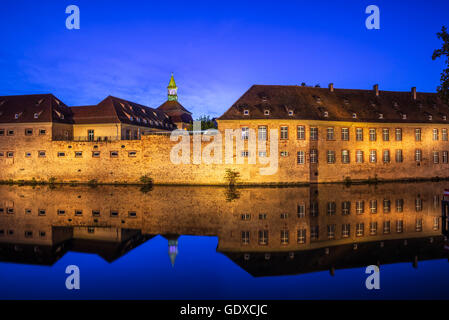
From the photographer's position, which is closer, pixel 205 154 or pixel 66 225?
pixel 66 225

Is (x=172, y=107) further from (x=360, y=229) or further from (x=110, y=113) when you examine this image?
(x=360, y=229)

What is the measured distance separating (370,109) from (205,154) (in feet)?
59.0

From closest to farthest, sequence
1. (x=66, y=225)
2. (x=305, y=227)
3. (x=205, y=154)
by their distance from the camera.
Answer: (x=305, y=227) → (x=66, y=225) → (x=205, y=154)

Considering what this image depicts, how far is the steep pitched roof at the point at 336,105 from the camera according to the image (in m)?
30.8

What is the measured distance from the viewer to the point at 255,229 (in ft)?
40.0

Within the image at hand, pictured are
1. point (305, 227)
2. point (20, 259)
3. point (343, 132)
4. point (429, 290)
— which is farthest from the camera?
point (343, 132)

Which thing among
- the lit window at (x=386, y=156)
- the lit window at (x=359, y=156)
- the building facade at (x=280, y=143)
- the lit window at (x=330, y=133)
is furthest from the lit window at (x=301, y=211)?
the lit window at (x=386, y=156)

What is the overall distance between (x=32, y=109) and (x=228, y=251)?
35.0 meters

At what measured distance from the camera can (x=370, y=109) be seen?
34.0 meters

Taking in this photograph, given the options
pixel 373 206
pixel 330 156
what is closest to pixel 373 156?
pixel 330 156

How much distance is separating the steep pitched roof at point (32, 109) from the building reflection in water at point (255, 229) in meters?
18.2

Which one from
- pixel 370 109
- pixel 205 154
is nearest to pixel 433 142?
pixel 370 109

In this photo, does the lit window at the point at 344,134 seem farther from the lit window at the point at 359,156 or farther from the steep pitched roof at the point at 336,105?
the lit window at the point at 359,156

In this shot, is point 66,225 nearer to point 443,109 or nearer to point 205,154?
point 205,154
